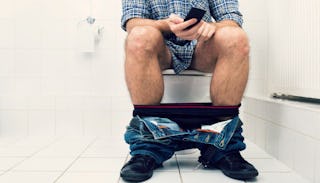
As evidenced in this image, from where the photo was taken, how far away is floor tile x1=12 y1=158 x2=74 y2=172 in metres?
1.32

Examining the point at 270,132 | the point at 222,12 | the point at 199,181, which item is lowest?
the point at 199,181

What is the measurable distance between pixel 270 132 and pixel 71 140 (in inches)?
39.6

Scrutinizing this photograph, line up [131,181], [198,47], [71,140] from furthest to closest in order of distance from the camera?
1. [71,140]
2. [198,47]
3. [131,181]

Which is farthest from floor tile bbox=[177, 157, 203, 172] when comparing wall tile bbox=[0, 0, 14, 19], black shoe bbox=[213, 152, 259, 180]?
wall tile bbox=[0, 0, 14, 19]

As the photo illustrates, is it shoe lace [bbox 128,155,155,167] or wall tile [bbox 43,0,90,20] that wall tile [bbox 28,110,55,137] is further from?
shoe lace [bbox 128,155,155,167]

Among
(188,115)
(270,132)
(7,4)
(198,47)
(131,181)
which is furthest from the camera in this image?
(7,4)

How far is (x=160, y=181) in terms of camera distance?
115cm

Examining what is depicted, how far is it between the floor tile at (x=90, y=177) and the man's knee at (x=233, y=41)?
22.3 inches

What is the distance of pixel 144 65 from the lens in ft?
3.98

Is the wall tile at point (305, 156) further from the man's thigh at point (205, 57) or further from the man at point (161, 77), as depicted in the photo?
the man's thigh at point (205, 57)

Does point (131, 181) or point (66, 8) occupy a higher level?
point (66, 8)

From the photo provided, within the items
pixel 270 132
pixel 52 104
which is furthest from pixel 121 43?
pixel 270 132

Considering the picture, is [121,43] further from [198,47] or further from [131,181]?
[131,181]

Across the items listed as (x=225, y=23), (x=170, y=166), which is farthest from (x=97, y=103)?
(x=225, y=23)
